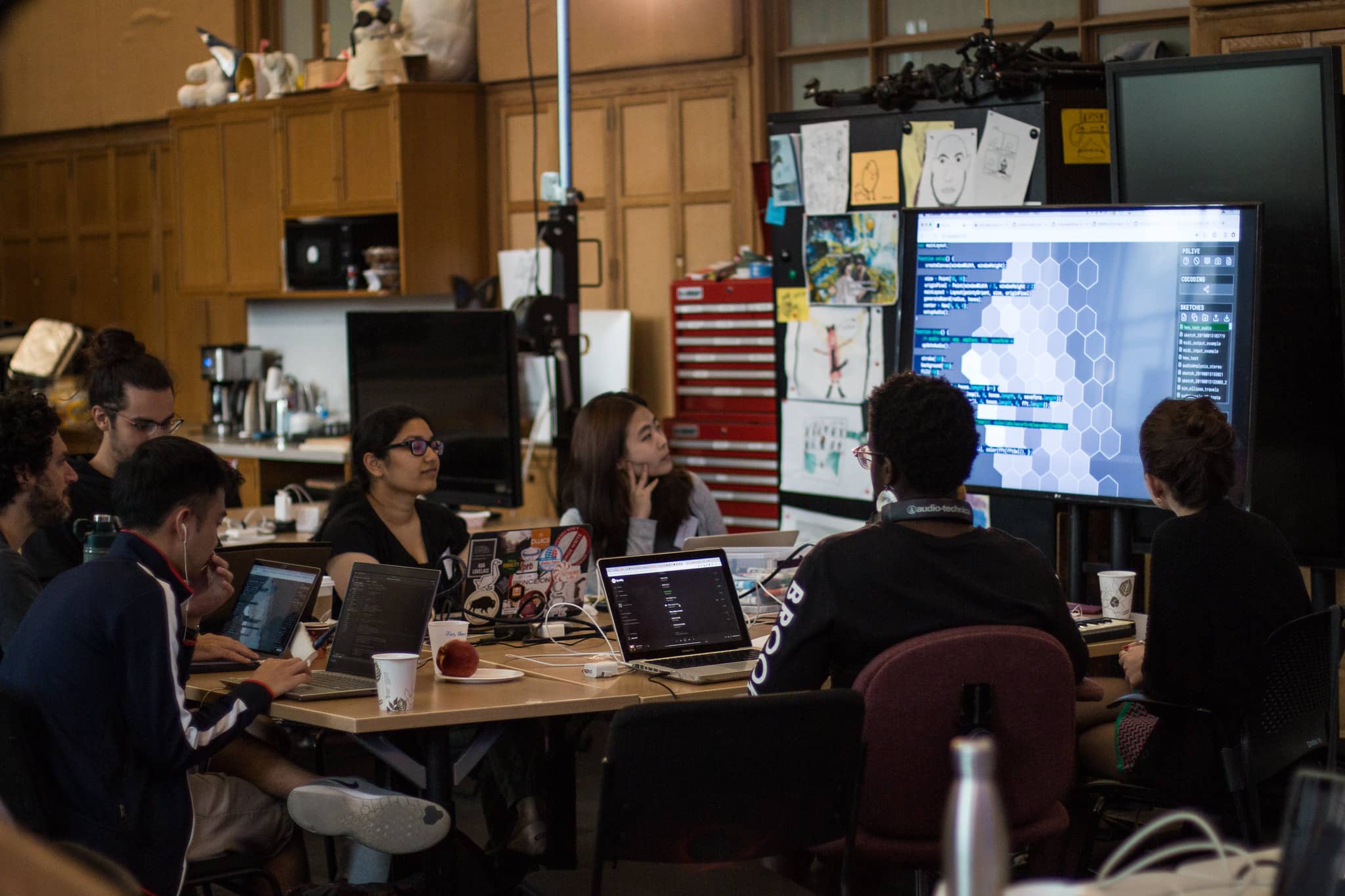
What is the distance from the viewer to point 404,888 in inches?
115

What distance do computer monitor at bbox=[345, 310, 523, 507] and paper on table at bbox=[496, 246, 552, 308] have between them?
156 cm

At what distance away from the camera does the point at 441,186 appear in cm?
704

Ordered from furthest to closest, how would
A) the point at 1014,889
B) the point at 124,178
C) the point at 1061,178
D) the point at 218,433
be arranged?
the point at 124,178 < the point at 218,433 < the point at 1061,178 < the point at 1014,889

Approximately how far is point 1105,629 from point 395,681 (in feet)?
5.08

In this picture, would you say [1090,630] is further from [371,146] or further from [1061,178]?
[371,146]

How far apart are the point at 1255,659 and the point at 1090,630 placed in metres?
0.47

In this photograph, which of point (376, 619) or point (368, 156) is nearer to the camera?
point (376, 619)

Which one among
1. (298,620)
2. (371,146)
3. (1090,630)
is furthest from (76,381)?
(1090,630)

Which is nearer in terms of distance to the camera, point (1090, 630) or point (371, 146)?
point (1090, 630)

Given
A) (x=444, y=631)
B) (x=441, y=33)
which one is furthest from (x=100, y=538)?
(x=441, y=33)

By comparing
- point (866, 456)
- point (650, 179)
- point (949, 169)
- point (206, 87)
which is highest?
point (206, 87)

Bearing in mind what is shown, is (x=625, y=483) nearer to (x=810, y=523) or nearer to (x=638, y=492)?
(x=638, y=492)

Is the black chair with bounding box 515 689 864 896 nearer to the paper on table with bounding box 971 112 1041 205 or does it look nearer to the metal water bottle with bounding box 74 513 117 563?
the metal water bottle with bounding box 74 513 117 563

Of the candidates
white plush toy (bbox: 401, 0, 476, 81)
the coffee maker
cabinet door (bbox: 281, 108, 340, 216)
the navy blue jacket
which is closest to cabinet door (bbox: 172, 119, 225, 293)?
the coffee maker
